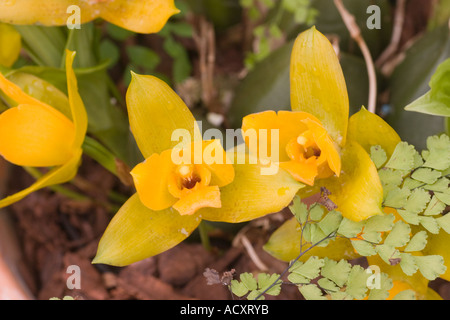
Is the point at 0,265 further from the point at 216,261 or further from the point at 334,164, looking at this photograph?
the point at 334,164

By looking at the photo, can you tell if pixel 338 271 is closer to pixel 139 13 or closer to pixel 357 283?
pixel 357 283

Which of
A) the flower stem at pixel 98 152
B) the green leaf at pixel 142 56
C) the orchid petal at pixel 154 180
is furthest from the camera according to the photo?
the green leaf at pixel 142 56

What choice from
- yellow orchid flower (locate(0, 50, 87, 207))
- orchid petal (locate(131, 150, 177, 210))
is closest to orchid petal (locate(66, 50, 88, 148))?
yellow orchid flower (locate(0, 50, 87, 207))

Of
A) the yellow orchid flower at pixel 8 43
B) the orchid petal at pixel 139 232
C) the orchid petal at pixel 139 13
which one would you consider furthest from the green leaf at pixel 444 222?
the yellow orchid flower at pixel 8 43

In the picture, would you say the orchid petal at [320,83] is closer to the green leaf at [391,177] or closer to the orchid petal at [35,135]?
the green leaf at [391,177]

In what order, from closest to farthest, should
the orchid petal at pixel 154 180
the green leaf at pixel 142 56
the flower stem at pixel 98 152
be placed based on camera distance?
1. the orchid petal at pixel 154 180
2. the flower stem at pixel 98 152
3. the green leaf at pixel 142 56
